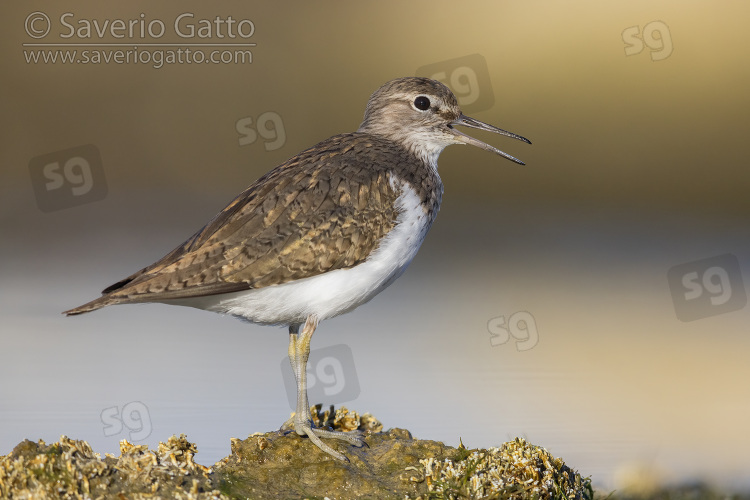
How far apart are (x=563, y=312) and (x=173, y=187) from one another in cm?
628

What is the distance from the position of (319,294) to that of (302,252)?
0.95ft

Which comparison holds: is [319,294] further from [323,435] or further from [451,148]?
[451,148]

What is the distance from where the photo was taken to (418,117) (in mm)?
7117

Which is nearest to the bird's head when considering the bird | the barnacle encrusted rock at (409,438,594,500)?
the bird

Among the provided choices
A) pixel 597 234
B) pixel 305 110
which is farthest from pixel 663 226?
pixel 305 110

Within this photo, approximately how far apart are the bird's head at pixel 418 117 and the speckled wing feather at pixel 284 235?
777mm

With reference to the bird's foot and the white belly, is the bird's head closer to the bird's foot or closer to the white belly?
the white belly

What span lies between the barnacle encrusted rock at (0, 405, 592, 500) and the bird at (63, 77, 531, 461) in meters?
0.22

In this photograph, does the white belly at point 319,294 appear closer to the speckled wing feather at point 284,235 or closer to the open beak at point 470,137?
the speckled wing feather at point 284,235

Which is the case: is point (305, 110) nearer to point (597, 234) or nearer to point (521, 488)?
A: point (597, 234)

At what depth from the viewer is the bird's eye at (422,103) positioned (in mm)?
7176

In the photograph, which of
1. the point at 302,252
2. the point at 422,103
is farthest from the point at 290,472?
the point at 422,103

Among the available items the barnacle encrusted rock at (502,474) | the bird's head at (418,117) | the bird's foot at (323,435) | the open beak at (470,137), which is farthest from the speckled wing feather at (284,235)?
the barnacle encrusted rock at (502,474)

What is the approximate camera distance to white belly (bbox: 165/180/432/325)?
19.3 feet
